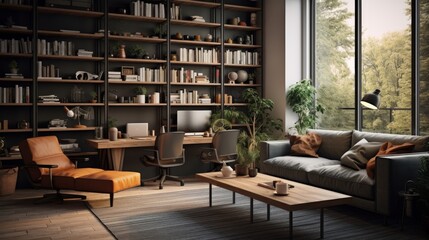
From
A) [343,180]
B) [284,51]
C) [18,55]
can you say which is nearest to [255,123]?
[284,51]

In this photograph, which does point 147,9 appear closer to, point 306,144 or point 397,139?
point 306,144

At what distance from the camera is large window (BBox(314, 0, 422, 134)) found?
5.77 meters

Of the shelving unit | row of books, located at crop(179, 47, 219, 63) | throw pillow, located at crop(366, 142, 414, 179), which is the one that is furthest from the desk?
throw pillow, located at crop(366, 142, 414, 179)

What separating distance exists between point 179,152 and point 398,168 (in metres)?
3.21

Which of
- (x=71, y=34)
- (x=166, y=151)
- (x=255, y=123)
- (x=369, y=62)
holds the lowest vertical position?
(x=166, y=151)

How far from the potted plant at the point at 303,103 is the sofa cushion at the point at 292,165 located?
1.37m

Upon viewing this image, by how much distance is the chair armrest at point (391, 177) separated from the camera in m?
4.20

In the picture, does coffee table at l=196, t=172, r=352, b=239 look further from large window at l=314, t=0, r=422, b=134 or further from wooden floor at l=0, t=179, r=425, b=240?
large window at l=314, t=0, r=422, b=134

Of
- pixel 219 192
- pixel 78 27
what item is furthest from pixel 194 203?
pixel 78 27

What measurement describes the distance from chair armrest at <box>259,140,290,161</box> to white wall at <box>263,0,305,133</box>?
1.23 meters

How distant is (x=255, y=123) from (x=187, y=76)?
1.53 metres

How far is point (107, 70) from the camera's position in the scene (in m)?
6.81

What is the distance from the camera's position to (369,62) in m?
6.44

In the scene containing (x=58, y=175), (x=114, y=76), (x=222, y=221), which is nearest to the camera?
(x=222, y=221)
